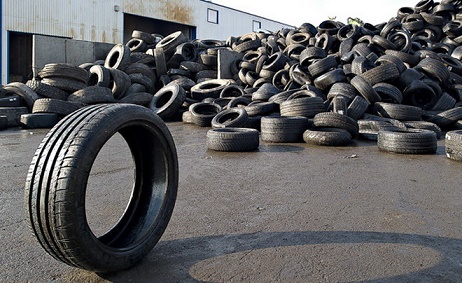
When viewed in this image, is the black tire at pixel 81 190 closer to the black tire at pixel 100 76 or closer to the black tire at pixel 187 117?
the black tire at pixel 187 117

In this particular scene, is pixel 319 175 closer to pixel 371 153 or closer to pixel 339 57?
pixel 371 153

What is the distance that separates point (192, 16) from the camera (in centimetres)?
2964

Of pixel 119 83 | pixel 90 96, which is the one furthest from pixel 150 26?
pixel 90 96

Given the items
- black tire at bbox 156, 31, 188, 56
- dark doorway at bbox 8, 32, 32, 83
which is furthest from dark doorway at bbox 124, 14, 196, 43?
black tire at bbox 156, 31, 188, 56

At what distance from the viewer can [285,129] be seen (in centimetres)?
755

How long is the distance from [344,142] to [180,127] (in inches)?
165

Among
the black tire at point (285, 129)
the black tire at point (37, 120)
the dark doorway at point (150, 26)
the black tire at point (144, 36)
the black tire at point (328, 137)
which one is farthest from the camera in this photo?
the dark doorway at point (150, 26)

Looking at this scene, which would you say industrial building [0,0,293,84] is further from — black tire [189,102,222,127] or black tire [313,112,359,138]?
black tire [313,112,359,138]

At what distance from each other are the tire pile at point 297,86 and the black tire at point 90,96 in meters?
0.03

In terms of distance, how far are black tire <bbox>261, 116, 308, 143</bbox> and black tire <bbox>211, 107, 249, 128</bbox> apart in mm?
620

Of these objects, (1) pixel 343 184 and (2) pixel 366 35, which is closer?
(1) pixel 343 184

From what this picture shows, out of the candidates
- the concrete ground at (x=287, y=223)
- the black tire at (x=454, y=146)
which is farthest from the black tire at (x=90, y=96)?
the black tire at (x=454, y=146)

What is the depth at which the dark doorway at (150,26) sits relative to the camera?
27.5 m

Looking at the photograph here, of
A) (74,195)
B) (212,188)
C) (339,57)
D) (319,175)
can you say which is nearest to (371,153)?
(319,175)
